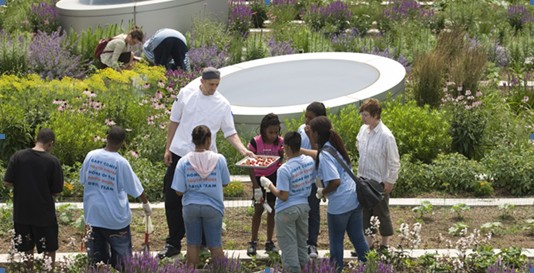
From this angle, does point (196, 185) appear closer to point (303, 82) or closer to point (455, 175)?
point (455, 175)

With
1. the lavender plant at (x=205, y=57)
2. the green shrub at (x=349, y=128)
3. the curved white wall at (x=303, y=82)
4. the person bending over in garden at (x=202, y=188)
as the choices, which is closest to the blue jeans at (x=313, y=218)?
the person bending over in garden at (x=202, y=188)

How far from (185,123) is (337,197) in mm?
1614

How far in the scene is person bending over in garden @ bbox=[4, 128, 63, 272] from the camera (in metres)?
10.3

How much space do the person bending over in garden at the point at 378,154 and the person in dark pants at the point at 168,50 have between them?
6.97 metres

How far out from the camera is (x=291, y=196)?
10195 mm

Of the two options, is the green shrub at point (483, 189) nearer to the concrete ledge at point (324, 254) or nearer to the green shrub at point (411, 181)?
the green shrub at point (411, 181)

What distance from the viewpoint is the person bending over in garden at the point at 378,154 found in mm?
10758

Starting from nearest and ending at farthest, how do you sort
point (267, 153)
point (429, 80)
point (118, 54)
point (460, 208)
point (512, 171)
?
point (267, 153) < point (460, 208) < point (512, 171) < point (429, 80) < point (118, 54)

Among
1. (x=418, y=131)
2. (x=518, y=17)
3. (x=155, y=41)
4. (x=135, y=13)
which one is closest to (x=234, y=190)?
(x=418, y=131)

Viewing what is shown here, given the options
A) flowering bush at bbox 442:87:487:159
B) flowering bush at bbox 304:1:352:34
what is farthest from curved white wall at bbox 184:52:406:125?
flowering bush at bbox 304:1:352:34

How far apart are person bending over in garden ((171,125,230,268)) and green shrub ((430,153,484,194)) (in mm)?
3744

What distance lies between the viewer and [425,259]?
10.7 metres

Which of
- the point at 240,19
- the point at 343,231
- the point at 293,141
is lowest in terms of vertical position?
the point at 240,19

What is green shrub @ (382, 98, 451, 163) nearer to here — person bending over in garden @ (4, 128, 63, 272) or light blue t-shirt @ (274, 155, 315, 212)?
light blue t-shirt @ (274, 155, 315, 212)
